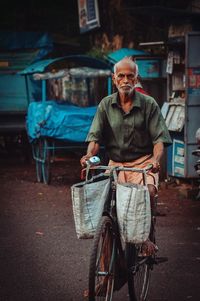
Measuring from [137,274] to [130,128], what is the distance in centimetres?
126

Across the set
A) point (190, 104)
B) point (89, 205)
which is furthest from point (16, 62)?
point (89, 205)

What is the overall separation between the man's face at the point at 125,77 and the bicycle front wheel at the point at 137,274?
4.38ft

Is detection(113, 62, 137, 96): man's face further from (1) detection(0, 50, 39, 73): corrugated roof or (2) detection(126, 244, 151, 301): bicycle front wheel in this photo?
(1) detection(0, 50, 39, 73): corrugated roof

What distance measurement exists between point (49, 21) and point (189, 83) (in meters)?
12.2

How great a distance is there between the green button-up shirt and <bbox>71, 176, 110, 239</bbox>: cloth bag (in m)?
0.69

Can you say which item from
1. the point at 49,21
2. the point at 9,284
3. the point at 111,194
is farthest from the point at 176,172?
the point at 49,21

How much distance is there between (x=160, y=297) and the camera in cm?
597

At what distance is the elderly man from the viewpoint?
5.71 m

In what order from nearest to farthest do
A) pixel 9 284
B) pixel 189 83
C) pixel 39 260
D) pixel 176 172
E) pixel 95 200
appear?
pixel 95 200
pixel 9 284
pixel 39 260
pixel 189 83
pixel 176 172

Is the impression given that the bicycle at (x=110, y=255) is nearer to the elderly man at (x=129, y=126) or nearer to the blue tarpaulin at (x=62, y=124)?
the elderly man at (x=129, y=126)

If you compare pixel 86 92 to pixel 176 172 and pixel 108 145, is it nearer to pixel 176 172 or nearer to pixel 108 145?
pixel 176 172

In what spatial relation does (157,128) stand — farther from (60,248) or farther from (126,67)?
(60,248)

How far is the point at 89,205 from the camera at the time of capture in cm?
513

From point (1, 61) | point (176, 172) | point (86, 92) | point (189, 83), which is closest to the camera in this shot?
point (189, 83)
